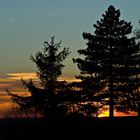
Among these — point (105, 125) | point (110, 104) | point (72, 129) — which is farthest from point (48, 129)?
point (110, 104)

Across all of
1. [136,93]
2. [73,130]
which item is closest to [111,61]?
[136,93]

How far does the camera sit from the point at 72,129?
3772 cm

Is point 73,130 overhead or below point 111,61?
below

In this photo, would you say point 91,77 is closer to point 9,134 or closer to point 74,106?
point 74,106

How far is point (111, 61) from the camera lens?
6103cm

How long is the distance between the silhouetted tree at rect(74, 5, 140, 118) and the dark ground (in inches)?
769

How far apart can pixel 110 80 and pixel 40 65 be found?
983 cm

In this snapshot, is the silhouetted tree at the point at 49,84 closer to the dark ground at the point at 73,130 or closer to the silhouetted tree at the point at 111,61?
the silhouetted tree at the point at 111,61

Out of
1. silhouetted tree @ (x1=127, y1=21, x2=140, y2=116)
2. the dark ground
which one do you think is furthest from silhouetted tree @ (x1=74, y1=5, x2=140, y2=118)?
the dark ground

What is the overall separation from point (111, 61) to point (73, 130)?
24710 millimetres

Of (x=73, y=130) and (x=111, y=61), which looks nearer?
(x=73, y=130)

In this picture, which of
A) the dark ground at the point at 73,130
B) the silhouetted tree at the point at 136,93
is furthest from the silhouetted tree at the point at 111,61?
the dark ground at the point at 73,130

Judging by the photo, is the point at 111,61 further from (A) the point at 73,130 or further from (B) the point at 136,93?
(A) the point at 73,130

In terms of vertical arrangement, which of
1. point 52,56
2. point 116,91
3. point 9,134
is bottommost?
point 9,134
